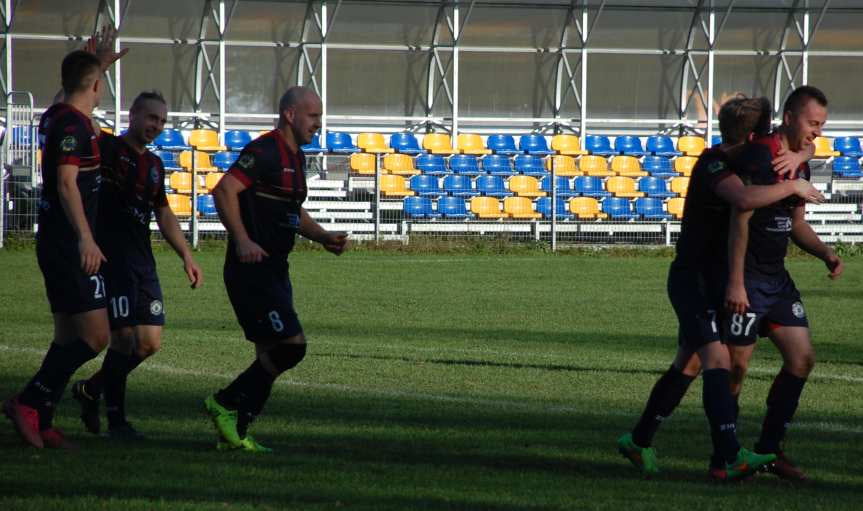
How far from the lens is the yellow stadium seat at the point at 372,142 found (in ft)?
104

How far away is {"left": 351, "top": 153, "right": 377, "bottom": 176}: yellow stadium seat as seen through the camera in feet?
91.2

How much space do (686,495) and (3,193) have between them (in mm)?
20365

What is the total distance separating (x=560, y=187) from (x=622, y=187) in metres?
1.55

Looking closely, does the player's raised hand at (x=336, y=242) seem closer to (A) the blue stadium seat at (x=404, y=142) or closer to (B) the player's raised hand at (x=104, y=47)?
(B) the player's raised hand at (x=104, y=47)

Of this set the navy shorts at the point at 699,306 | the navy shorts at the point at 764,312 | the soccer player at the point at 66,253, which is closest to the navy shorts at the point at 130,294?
the soccer player at the point at 66,253

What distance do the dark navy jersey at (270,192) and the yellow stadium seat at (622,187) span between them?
76.4 ft

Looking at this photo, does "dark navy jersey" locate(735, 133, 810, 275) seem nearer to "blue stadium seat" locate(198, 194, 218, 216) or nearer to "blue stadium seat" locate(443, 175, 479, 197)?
"blue stadium seat" locate(198, 194, 218, 216)

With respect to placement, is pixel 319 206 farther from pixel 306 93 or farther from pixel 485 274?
pixel 306 93

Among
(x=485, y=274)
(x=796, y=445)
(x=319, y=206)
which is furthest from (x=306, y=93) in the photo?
(x=319, y=206)

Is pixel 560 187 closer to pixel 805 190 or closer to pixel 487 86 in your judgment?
pixel 487 86

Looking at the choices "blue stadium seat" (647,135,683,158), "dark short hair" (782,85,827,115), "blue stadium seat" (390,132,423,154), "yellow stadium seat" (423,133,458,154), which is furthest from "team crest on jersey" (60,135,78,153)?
"blue stadium seat" (647,135,683,158)

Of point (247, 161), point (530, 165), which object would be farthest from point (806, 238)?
point (530, 165)

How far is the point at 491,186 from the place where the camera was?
28953mm

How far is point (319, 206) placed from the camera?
27.8 m
